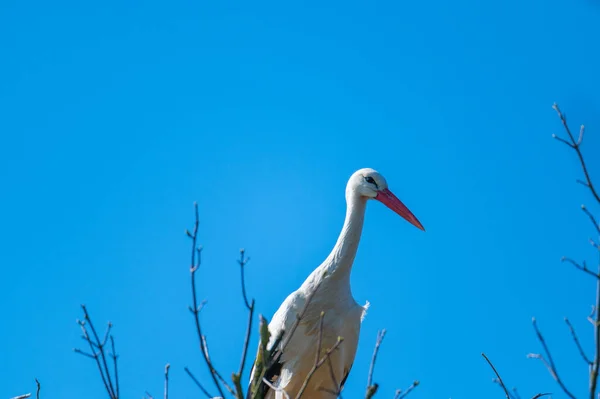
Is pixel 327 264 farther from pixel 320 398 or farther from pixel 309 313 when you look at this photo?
pixel 320 398

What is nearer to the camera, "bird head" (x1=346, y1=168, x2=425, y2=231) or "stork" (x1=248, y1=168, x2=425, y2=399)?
"stork" (x1=248, y1=168, x2=425, y2=399)

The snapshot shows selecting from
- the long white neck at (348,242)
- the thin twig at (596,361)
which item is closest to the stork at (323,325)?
the long white neck at (348,242)

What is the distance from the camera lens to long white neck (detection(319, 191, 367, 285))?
582 centimetres

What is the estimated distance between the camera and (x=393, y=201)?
6414mm

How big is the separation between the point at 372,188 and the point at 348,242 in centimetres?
54

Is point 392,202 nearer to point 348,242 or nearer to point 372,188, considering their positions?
point 372,188

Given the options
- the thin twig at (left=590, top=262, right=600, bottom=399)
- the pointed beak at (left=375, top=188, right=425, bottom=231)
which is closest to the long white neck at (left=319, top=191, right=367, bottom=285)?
the pointed beak at (left=375, top=188, right=425, bottom=231)

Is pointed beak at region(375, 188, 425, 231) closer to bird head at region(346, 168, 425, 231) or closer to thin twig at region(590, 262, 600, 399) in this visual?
bird head at region(346, 168, 425, 231)

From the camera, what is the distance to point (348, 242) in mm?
5973

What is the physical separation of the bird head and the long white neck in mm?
49

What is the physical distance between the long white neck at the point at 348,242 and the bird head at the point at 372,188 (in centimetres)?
5

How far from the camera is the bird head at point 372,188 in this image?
20.6ft

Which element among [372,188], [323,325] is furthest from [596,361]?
[372,188]

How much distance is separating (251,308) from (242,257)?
0.21m
